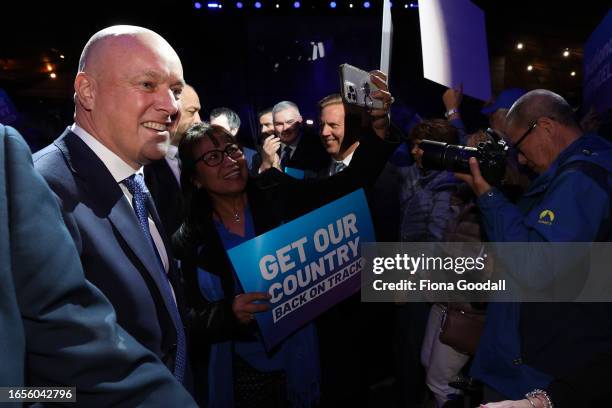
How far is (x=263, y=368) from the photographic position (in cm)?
199

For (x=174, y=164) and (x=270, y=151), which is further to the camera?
(x=270, y=151)

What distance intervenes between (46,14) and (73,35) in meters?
0.65

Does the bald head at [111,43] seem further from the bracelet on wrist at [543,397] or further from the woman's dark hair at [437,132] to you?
the woman's dark hair at [437,132]

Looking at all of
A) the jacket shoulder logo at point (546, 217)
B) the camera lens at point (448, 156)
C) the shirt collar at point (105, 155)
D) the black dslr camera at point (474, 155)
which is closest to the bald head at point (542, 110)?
the black dslr camera at point (474, 155)

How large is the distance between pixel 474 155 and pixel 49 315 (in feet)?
5.85

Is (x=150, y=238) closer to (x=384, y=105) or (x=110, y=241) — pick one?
(x=110, y=241)

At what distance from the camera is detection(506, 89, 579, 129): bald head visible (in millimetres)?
1979

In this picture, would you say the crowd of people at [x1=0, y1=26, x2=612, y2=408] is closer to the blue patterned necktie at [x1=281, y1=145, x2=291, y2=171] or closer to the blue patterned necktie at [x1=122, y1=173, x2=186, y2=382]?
the blue patterned necktie at [x1=122, y1=173, x2=186, y2=382]

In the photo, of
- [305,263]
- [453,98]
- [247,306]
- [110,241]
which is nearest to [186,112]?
[305,263]

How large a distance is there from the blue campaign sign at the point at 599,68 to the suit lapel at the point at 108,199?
243 centimetres

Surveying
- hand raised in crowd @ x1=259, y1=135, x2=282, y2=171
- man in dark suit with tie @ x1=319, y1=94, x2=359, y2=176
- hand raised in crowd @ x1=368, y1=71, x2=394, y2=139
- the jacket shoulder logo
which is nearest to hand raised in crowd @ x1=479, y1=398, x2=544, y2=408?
the jacket shoulder logo

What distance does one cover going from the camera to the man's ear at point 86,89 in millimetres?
1155

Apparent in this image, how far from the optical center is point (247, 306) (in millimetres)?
1793

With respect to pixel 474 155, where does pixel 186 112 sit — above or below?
above
